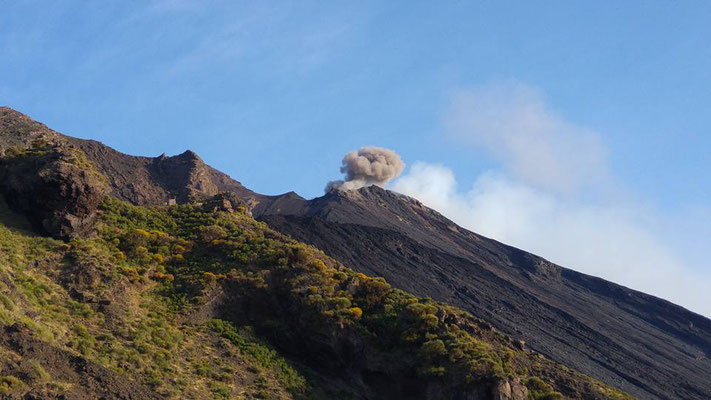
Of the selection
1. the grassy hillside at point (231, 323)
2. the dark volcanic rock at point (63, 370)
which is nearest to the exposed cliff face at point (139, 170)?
the grassy hillside at point (231, 323)

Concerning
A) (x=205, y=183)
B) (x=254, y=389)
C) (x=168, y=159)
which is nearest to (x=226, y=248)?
(x=254, y=389)

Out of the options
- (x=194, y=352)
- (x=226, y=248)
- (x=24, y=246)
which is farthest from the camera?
(x=226, y=248)

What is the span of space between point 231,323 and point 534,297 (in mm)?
53067

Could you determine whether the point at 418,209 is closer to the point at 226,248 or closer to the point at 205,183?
the point at 205,183

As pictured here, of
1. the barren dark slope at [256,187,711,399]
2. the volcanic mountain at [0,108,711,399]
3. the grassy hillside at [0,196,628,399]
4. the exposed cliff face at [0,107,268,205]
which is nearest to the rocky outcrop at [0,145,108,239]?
the volcanic mountain at [0,108,711,399]

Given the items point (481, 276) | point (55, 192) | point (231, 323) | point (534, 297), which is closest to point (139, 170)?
point (481, 276)

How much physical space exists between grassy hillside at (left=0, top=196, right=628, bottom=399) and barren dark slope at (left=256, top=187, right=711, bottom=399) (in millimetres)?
24918

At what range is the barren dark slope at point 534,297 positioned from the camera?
65562 mm

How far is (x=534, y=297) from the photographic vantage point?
8306 centimetres

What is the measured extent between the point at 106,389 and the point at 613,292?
91423 millimetres

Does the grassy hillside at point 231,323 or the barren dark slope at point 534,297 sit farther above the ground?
the barren dark slope at point 534,297

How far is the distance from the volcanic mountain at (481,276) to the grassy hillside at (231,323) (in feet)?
15.8

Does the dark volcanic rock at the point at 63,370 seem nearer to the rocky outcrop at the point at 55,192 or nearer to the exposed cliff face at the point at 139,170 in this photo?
the rocky outcrop at the point at 55,192

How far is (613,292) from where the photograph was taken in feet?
337
